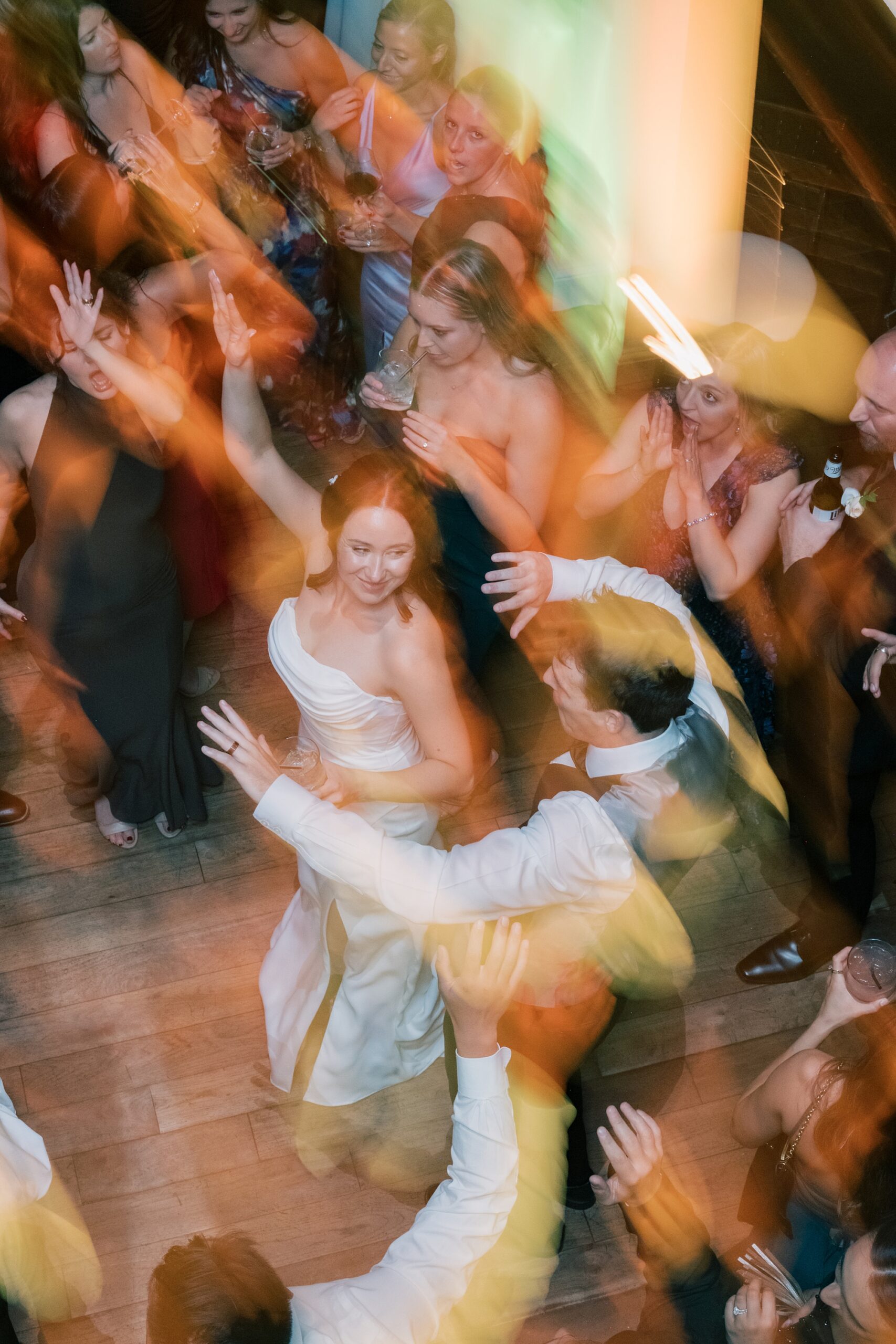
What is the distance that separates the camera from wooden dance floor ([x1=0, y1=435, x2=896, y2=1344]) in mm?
2412

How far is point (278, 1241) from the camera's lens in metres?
2.40

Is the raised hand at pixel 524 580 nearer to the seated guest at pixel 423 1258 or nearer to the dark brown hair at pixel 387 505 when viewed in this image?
the dark brown hair at pixel 387 505

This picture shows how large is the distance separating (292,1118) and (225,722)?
1.15 meters

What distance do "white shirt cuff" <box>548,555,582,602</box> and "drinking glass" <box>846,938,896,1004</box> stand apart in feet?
3.22

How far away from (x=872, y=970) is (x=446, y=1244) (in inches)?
34.6

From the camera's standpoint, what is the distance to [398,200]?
3439 millimetres

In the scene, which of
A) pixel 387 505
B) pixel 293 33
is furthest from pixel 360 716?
pixel 293 33

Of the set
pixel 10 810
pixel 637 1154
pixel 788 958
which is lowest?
pixel 10 810

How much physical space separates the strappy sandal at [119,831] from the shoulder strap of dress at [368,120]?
223cm

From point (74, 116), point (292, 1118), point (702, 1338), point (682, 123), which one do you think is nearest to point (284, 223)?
point (74, 116)

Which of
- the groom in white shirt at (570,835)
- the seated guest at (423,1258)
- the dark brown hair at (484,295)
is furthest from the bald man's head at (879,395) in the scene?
the seated guest at (423,1258)

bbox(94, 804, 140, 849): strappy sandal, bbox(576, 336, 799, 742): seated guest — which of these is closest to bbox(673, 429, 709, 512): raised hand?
bbox(576, 336, 799, 742): seated guest

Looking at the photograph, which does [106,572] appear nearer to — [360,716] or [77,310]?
[77,310]

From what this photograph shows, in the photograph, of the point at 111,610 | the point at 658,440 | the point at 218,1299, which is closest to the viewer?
the point at 218,1299
